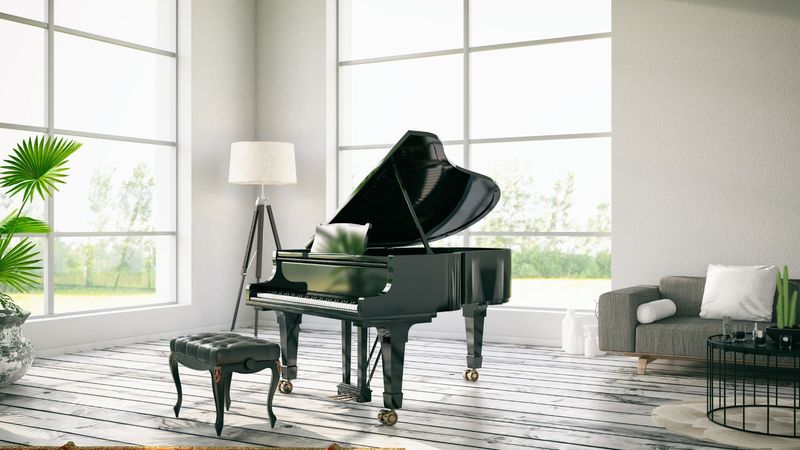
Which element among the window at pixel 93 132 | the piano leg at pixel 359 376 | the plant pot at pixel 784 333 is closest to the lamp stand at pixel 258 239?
the window at pixel 93 132

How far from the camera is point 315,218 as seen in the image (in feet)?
26.8

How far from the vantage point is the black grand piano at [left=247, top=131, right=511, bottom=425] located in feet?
14.0

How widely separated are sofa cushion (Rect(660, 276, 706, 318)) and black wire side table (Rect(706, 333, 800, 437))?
1.83 feet

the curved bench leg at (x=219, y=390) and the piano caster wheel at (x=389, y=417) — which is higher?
the curved bench leg at (x=219, y=390)

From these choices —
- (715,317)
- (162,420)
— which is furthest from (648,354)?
(162,420)

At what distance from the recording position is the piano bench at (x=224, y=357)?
3936 mm

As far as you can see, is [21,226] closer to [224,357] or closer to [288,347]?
[288,347]

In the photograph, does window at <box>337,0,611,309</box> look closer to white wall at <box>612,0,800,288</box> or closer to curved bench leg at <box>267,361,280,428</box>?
white wall at <box>612,0,800,288</box>

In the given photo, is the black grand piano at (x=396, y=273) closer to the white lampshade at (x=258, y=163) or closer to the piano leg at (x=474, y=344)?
the piano leg at (x=474, y=344)

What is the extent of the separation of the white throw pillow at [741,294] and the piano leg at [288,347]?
9.78 ft

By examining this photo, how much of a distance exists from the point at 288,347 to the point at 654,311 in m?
2.62

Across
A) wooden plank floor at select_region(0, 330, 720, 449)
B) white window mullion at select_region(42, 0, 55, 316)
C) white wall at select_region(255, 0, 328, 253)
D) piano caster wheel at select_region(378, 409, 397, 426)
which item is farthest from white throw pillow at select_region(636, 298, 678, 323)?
Result: white window mullion at select_region(42, 0, 55, 316)

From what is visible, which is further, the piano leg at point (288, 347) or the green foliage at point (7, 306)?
the green foliage at point (7, 306)

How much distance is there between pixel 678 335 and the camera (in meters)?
5.52
